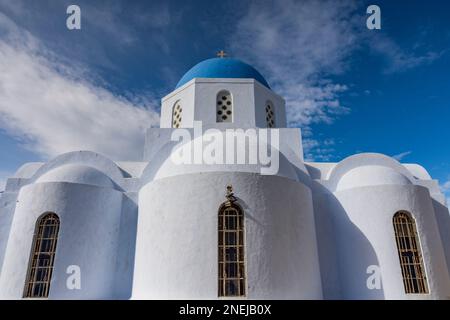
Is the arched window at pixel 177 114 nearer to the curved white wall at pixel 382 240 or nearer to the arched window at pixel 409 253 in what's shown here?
the curved white wall at pixel 382 240

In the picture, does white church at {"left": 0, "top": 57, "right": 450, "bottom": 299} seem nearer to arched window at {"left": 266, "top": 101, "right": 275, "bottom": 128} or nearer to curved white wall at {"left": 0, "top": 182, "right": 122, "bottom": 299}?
curved white wall at {"left": 0, "top": 182, "right": 122, "bottom": 299}

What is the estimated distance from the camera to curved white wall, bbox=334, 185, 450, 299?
828 centimetres

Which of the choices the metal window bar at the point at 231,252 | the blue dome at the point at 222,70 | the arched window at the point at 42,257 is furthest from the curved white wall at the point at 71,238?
the blue dome at the point at 222,70

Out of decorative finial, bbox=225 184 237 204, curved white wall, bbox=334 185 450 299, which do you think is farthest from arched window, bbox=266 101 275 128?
decorative finial, bbox=225 184 237 204

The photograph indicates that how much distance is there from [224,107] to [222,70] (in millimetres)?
1821

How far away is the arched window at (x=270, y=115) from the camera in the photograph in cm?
1247

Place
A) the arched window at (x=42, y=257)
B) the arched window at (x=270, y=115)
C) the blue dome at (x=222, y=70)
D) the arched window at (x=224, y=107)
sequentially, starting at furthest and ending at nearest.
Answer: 1. the blue dome at (x=222, y=70)
2. the arched window at (x=270, y=115)
3. the arched window at (x=224, y=107)
4. the arched window at (x=42, y=257)

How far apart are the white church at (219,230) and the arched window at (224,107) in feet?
3.57

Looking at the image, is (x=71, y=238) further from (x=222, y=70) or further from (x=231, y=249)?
(x=222, y=70)

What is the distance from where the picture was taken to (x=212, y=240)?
7211 mm

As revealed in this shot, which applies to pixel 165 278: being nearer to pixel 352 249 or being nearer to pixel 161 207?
pixel 161 207

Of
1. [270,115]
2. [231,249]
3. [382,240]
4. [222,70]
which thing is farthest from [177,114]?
[382,240]
